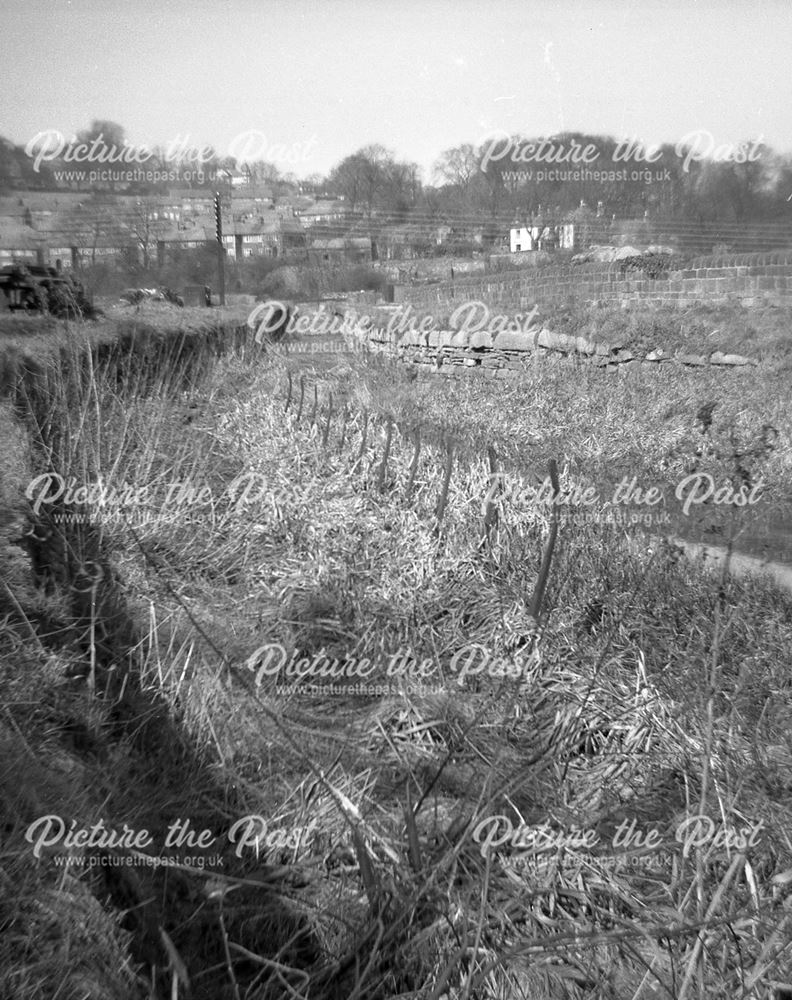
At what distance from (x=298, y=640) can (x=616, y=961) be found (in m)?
2.63

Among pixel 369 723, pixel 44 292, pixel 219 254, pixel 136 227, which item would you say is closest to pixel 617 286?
pixel 219 254

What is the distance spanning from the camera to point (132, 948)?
2.38 metres

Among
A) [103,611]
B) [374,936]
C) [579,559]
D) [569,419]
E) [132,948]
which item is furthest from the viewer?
[569,419]

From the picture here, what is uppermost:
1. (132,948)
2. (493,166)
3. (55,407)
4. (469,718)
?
(493,166)

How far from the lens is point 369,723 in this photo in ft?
13.2

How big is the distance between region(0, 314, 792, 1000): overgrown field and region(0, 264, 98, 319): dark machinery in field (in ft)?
1.80

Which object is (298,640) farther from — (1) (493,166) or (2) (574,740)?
(1) (493,166)

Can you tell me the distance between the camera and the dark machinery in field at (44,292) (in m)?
5.88

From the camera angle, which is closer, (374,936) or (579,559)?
(374,936)

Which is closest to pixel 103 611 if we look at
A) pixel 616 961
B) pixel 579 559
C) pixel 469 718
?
pixel 469 718

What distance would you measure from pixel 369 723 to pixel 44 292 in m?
3.75

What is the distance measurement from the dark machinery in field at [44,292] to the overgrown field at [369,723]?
55 cm

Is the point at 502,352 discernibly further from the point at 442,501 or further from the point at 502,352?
the point at 442,501

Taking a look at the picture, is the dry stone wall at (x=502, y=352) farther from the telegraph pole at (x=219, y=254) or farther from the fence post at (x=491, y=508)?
the fence post at (x=491, y=508)
